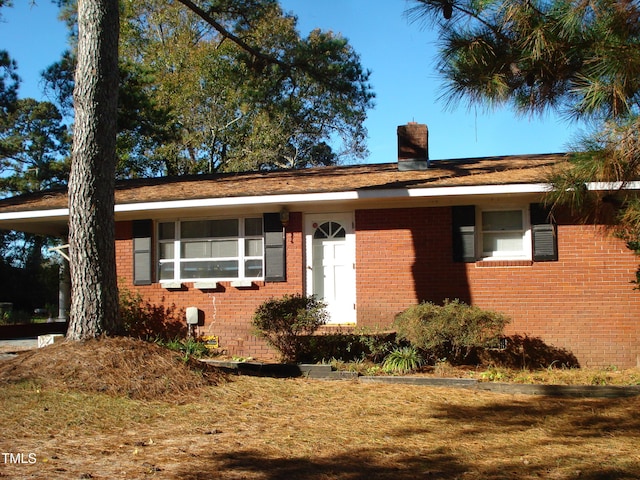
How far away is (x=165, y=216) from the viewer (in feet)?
42.2

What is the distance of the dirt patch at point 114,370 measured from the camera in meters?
7.82

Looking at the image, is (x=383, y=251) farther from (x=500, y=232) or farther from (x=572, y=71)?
(x=572, y=71)

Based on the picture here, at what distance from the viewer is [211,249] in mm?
12680

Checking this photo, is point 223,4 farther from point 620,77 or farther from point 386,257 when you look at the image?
point 620,77

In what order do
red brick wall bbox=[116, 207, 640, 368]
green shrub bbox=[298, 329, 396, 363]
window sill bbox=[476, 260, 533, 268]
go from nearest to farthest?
green shrub bbox=[298, 329, 396, 363], red brick wall bbox=[116, 207, 640, 368], window sill bbox=[476, 260, 533, 268]

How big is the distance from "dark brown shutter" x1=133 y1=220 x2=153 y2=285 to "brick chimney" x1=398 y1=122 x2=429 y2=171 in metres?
5.34

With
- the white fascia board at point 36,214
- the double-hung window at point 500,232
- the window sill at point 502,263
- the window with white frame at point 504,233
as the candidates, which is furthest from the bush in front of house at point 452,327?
the white fascia board at point 36,214

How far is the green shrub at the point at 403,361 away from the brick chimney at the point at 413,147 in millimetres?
4827

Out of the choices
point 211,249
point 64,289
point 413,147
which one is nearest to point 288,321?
point 211,249

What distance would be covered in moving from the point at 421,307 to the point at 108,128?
5266mm

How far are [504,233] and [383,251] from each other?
2.16 m

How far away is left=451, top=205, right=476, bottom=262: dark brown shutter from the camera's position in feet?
37.5

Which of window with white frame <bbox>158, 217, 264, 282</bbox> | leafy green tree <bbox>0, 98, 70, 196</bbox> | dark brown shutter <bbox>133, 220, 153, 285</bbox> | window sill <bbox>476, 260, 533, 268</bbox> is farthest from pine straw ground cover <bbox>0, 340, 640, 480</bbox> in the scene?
leafy green tree <bbox>0, 98, 70, 196</bbox>

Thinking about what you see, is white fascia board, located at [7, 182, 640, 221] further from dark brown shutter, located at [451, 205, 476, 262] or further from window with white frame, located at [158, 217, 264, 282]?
window with white frame, located at [158, 217, 264, 282]
